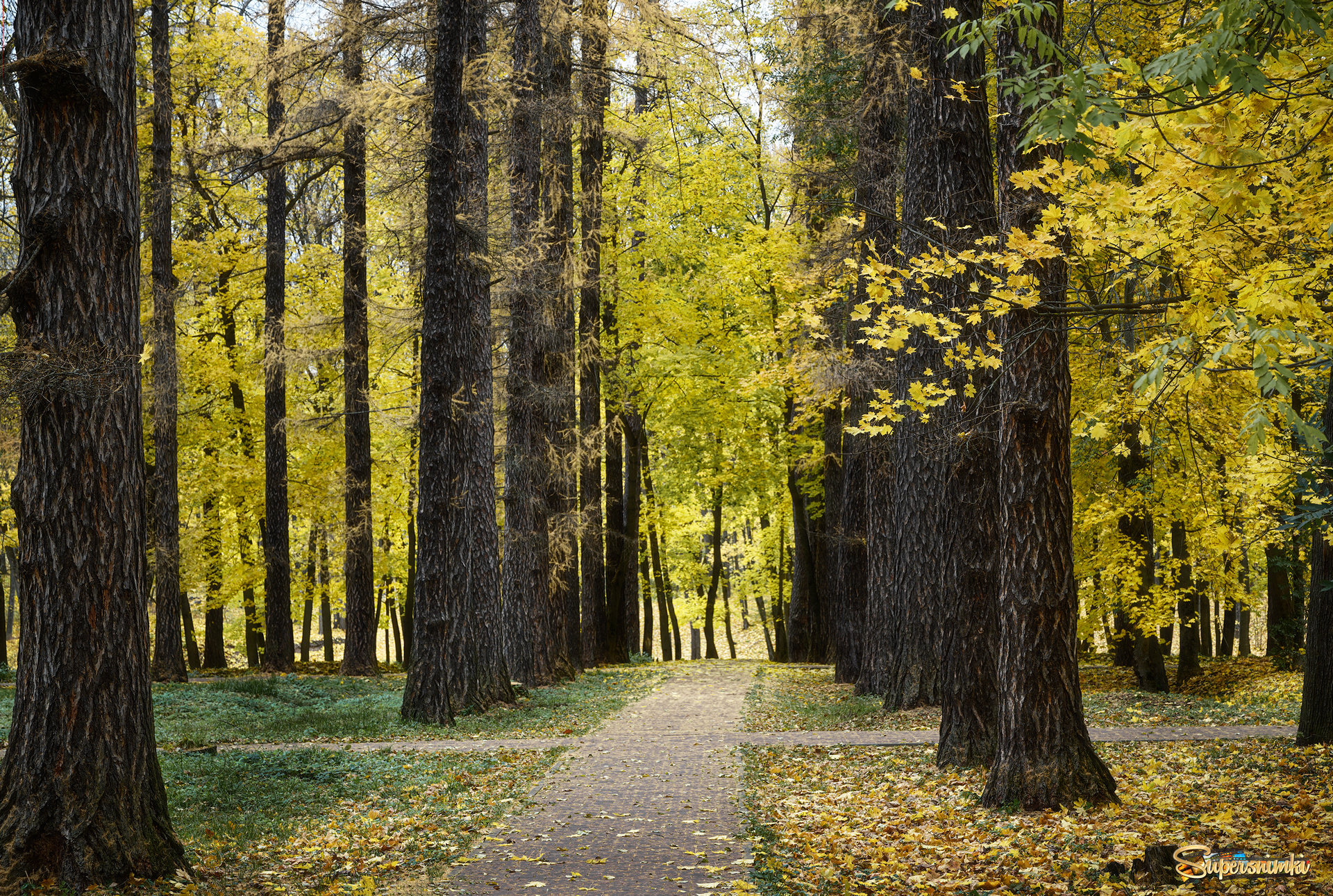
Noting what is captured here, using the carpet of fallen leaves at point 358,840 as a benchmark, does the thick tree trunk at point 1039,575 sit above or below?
above

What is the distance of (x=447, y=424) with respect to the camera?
12.3 metres

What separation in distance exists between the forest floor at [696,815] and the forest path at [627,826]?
0.09ft

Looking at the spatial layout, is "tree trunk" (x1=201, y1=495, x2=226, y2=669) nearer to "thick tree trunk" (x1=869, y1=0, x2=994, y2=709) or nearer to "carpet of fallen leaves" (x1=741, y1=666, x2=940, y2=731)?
"carpet of fallen leaves" (x1=741, y1=666, x2=940, y2=731)

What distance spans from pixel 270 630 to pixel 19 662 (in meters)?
15.4

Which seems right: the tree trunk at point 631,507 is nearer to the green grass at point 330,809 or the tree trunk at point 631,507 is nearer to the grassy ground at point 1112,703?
the grassy ground at point 1112,703

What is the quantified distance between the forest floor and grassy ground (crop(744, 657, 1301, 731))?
86 cm

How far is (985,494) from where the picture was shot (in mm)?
8297

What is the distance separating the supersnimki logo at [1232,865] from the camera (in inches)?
191

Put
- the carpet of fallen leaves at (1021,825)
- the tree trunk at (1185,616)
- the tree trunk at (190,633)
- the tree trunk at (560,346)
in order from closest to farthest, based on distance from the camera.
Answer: the carpet of fallen leaves at (1021,825)
the tree trunk at (1185,616)
the tree trunk at (560,346)
the tree trunk at (190,633)

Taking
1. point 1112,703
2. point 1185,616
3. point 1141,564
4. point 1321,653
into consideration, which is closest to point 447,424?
point 1321,653

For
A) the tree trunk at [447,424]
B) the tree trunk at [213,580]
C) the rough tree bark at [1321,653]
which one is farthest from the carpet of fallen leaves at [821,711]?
the tree trunk at [213,580]

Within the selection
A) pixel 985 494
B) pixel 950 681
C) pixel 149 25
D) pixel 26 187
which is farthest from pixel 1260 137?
pixel 149 25

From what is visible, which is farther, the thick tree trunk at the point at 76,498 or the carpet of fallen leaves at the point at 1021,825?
the carpet of fallen leaves at the point at 1021,825

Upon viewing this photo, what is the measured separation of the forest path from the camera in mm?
5531
